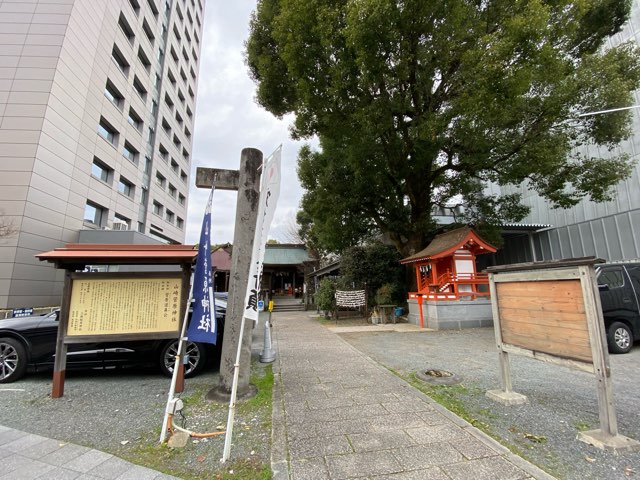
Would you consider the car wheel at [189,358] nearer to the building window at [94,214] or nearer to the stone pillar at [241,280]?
the stone pillar at [241,280]

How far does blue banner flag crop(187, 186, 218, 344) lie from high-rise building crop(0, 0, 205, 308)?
49.8ft

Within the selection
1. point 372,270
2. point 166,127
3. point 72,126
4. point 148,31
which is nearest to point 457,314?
point 372,270

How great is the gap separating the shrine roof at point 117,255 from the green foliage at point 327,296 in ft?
32.6

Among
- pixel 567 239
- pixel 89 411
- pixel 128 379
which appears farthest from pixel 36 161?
pixel 567 239

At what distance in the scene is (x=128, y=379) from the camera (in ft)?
16.8

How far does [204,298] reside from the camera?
3676mm

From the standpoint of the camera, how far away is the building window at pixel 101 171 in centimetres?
1883

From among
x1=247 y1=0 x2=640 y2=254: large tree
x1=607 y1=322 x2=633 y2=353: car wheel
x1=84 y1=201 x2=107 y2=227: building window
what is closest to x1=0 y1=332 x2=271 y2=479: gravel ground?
x1=607 y1=322 x2=633 y2=353: car wheel

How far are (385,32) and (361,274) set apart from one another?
9.43m

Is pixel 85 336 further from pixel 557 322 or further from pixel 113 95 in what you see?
pixel 113 95

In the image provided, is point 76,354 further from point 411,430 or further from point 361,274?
point 361,274

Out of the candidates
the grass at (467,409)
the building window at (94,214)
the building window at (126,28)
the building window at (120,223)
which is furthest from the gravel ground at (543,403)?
the building window at (126,28)

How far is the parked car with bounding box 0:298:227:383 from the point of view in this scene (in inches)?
193

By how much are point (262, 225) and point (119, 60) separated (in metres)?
25.4
